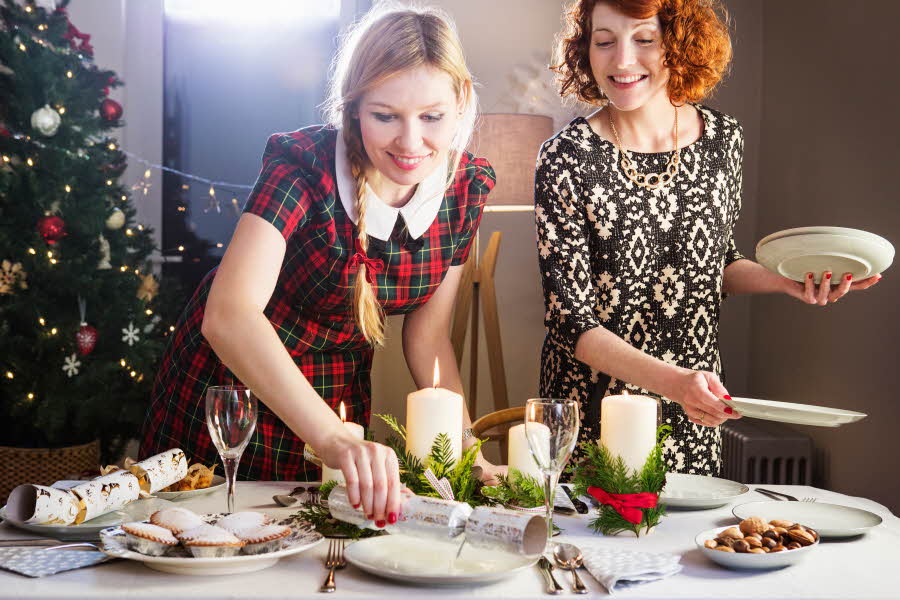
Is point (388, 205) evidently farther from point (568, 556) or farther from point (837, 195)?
point (837, 195)

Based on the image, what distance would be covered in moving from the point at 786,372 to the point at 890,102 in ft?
3.52

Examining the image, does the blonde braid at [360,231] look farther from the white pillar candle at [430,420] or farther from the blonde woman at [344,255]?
the white pillar candle at [430,420]

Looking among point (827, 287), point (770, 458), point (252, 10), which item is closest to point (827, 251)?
point (827, 287)

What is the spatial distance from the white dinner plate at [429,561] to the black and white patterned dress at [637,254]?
2.36 feet

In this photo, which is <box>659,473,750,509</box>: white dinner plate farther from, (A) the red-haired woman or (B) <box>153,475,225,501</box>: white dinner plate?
(B) <box>153,475,225,501</box>: white dinner plate

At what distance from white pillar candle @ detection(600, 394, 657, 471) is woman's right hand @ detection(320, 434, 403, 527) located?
320 millimetres

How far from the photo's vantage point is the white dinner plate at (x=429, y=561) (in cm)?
93

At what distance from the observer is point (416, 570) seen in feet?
3.09

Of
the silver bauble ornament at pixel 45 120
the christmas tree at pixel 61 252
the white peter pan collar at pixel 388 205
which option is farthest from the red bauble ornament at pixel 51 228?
the white peter pan collar at pixel 388 205

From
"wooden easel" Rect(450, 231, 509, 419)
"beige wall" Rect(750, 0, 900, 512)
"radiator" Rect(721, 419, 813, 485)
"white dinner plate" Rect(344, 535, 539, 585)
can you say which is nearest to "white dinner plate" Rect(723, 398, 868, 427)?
"white dinner plate" Rect(344, 535, 539, 585)

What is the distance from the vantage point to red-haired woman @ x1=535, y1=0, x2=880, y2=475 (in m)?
1.68

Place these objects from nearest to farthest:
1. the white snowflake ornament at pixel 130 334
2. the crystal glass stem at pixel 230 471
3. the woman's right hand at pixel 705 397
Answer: the crystal glass stem at pixel 230 471
the woman's right hand at pixel 705 397
the white snowflake ornament at pixel 130 334

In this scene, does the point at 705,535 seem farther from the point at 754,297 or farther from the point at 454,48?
the point at 754,297

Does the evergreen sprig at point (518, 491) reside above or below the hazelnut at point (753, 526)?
above
